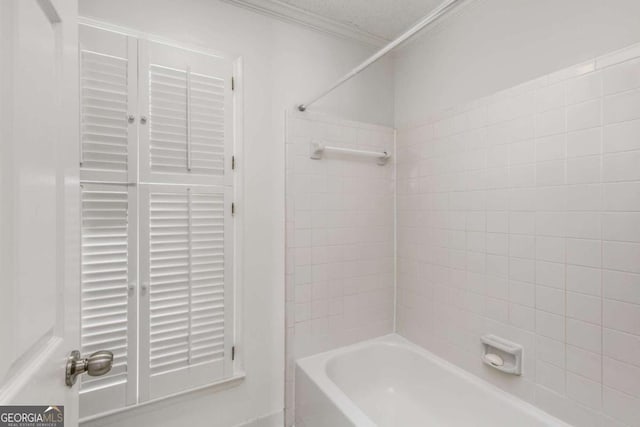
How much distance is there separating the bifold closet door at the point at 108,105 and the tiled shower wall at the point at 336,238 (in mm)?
788

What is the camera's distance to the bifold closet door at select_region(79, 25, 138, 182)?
4.10ft

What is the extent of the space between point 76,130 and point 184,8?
1145mm

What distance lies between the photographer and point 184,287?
1.44 metres

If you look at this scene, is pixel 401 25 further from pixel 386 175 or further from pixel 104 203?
pixel 104 203

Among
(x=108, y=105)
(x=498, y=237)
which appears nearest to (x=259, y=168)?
(x=108, y=105)

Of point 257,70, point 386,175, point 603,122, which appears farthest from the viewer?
point 386,175

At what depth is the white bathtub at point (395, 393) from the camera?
1.36 m

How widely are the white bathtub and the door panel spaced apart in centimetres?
111

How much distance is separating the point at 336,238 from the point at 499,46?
1.35 meters

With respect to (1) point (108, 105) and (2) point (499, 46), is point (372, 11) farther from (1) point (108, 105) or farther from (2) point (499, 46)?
(1) point (108, 105)

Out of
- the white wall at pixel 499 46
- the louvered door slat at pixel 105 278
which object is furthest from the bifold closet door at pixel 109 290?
the white wall at pixel 499 46

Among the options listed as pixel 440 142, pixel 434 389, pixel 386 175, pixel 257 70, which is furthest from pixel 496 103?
pixel 434 389

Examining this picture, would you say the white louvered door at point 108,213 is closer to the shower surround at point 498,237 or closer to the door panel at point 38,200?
the door panel at point 38,200

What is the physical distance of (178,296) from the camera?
1.43m
